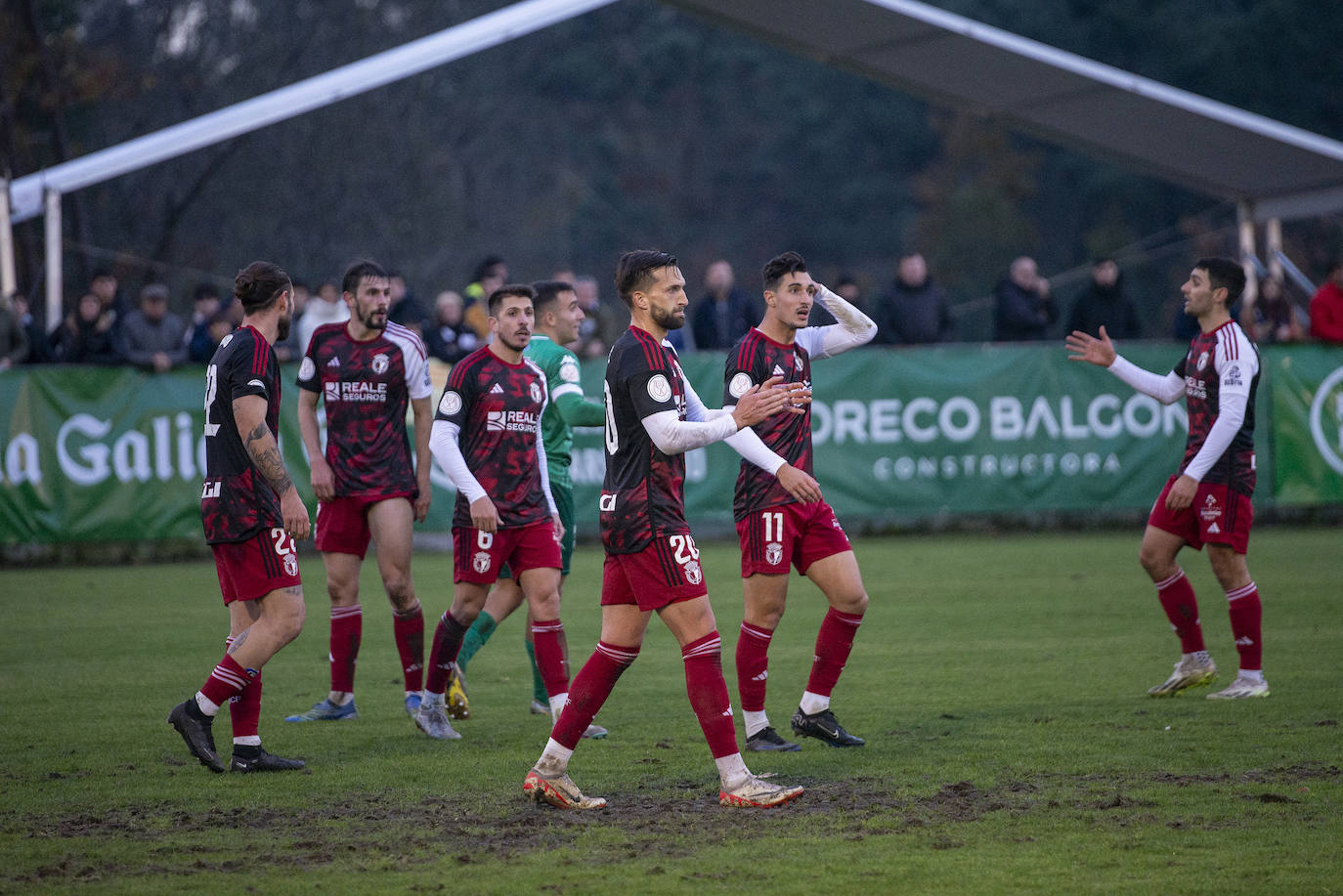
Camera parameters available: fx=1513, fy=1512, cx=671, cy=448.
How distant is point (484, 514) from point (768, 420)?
57.8 inches

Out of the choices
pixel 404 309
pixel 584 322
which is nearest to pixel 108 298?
pixel 404 309

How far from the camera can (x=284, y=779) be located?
22.3 ft

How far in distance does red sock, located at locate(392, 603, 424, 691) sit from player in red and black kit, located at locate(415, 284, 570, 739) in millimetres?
511

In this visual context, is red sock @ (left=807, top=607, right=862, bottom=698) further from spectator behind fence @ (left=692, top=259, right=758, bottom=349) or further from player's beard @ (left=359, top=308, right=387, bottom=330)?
spectator behind fence @ (left=692, top=259, right=758, bottom=349)

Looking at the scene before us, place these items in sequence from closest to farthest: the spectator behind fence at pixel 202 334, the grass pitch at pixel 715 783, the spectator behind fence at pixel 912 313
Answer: the grass pitch at pixel 715 783 < the spectator behind fence at pixel 202 334 < the spectator behind fence at pixel 912 313

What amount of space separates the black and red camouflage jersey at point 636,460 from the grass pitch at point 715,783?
3.72 ft

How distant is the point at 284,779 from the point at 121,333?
11.3 metres

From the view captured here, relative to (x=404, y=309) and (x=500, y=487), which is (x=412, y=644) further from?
(x=404, y=309)

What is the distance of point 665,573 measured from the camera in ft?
20.0

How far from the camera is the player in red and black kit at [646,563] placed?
20.0 feet

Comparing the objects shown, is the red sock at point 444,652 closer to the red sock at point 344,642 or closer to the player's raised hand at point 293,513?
the red sock at point 344,642

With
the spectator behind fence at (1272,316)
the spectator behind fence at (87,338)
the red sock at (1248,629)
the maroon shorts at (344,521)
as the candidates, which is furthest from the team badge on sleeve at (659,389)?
the spectator behind fence at (1272,316)

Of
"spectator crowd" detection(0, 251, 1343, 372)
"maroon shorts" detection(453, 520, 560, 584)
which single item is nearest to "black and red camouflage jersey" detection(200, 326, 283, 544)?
"maroon shorts" detection(453, 520, 560, 584)

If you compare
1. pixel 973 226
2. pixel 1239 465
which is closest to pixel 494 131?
pixel 973 226
